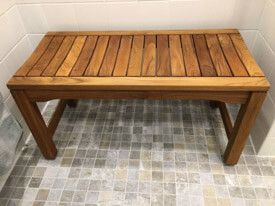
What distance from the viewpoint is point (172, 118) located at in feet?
4.55

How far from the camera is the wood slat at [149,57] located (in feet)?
3.03

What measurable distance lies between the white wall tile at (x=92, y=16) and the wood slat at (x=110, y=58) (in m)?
0.14

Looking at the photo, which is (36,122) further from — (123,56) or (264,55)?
(264,55)

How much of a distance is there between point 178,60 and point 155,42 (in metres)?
0.17

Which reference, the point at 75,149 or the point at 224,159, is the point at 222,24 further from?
the point at 75,149

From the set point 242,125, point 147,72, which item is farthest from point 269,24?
point 147,72

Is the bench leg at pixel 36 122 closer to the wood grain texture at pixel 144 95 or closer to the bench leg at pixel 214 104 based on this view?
the wood grain texture at pixel 144 95

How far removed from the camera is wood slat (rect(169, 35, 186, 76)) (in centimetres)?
91

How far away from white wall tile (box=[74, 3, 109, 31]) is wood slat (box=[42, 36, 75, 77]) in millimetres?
119

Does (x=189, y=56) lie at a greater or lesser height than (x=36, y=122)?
greater

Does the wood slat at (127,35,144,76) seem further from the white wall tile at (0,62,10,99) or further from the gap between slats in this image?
the white wall tile at (0,62,10,99)

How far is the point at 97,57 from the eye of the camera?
1025mm

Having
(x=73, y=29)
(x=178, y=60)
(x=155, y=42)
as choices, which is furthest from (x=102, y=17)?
(x=178, y=60)

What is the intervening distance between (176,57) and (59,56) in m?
0.48
